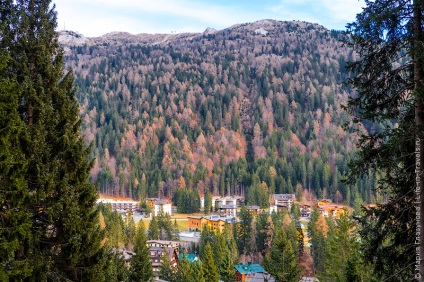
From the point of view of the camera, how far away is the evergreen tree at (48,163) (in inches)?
409

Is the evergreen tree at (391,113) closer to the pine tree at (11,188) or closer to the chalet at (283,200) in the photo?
the pine tree at (11,188)

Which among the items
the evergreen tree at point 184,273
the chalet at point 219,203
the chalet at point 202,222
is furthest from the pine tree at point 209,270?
the chalet at point 219,203

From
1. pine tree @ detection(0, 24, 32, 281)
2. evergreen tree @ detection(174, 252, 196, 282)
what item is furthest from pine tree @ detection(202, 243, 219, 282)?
pine tree @ detection(0, 24, 32, 281)

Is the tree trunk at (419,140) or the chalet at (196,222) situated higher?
the tree trunk at (419,140)

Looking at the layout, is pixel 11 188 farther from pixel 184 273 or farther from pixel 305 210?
pixel 305 210

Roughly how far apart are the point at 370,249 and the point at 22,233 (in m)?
7.70

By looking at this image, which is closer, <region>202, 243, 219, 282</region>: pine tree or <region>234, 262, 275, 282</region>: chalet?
<region>202, 243, 219, 282</region>: pine tree

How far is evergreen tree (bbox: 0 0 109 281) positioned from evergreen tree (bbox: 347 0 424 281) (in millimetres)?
7265

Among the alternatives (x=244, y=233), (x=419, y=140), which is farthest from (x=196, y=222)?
(x=419, y=140)

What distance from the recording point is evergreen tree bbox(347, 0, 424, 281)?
7832mm

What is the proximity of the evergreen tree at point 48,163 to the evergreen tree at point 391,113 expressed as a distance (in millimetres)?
7265

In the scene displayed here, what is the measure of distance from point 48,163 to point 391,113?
327 inches

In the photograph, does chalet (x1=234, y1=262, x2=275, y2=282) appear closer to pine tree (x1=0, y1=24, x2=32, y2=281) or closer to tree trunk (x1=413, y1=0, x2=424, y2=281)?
pine tree (x1=0, y1=24, x2=32, y2=281)

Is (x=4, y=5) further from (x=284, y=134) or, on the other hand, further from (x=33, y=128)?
(x=284, y=134)
